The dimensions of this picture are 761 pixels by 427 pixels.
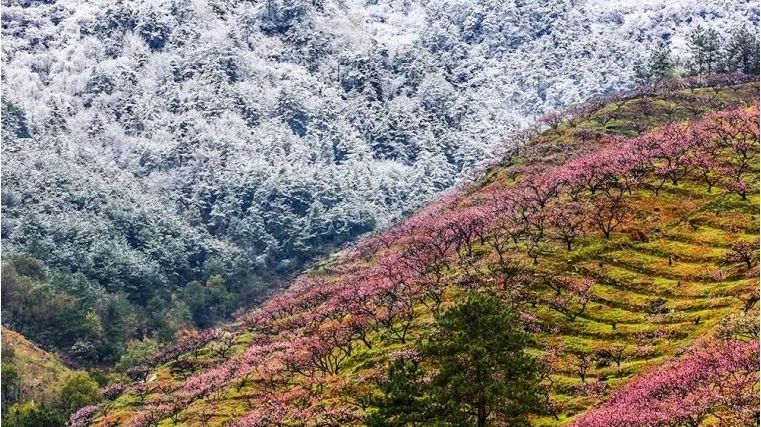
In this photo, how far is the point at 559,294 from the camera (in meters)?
96.6

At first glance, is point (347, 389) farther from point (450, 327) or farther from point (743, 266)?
point (743, 266)

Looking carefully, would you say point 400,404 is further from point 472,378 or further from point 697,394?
point 697,394

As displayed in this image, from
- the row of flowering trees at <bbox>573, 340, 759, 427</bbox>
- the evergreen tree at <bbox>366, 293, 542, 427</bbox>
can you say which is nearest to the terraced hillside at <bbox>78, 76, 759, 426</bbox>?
the row of flowering trees at <bbox>573, 340, 759, 427</bbox>

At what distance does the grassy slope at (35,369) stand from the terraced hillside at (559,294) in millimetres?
34821

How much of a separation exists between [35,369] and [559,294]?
5340 inches

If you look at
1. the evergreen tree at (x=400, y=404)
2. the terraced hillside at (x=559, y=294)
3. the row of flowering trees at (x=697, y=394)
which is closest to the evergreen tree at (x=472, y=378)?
the evergreen tree at (x=400, y=404)

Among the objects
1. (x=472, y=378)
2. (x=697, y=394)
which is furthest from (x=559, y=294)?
(x=472, y=378)

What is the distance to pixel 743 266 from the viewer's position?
91.3m

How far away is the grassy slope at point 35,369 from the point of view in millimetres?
176250

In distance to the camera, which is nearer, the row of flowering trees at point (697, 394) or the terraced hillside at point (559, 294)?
the row of flowering trees at point (697, 394)

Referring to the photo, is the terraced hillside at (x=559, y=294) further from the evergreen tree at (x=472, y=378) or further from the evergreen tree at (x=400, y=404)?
the evergreen tree at (x=472, y=378)

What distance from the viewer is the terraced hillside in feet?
272

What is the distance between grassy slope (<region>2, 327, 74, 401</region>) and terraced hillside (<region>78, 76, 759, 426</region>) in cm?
3482

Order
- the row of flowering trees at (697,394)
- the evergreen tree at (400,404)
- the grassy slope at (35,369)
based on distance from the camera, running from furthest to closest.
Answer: the grassy slope at (35,369) < the evergreen tree at (400,404) < the row of flowering trees at (697,394)
